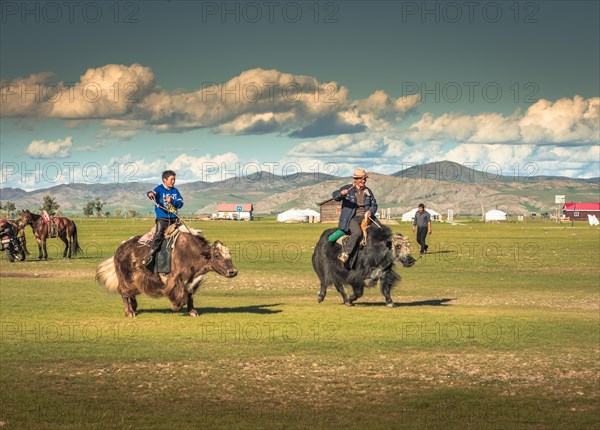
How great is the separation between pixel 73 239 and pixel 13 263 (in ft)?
13.0

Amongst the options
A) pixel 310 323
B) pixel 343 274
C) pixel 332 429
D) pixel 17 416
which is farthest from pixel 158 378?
pixel 343 274

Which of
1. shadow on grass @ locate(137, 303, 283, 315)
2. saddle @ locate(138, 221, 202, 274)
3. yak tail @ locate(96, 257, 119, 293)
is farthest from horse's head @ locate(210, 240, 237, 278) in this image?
yak tail @ locate(96, 257, 119, 293)

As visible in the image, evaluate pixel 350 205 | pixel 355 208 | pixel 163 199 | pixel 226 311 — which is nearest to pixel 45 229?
pixel 226 311

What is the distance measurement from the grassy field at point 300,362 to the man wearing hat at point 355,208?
184 cm

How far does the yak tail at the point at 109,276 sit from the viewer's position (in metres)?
19.4

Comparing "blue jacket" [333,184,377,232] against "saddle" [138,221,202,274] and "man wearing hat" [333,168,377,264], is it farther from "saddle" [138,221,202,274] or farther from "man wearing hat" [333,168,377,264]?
"saddle" [138,221,202,274]

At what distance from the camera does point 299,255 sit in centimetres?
4928

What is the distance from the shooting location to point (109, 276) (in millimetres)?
19484

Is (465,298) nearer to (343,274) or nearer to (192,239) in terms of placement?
(343,274)

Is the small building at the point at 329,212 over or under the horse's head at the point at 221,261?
over

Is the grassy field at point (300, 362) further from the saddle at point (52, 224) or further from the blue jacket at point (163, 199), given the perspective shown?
the saddle at point (52, 224)

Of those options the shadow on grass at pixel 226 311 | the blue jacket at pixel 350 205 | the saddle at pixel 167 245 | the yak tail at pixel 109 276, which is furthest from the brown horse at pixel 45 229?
the blue jacket at pixel 350 205

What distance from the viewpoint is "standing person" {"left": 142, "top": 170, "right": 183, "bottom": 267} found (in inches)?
729

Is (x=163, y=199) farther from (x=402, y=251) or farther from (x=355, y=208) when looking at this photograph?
(x=402, y=251)
